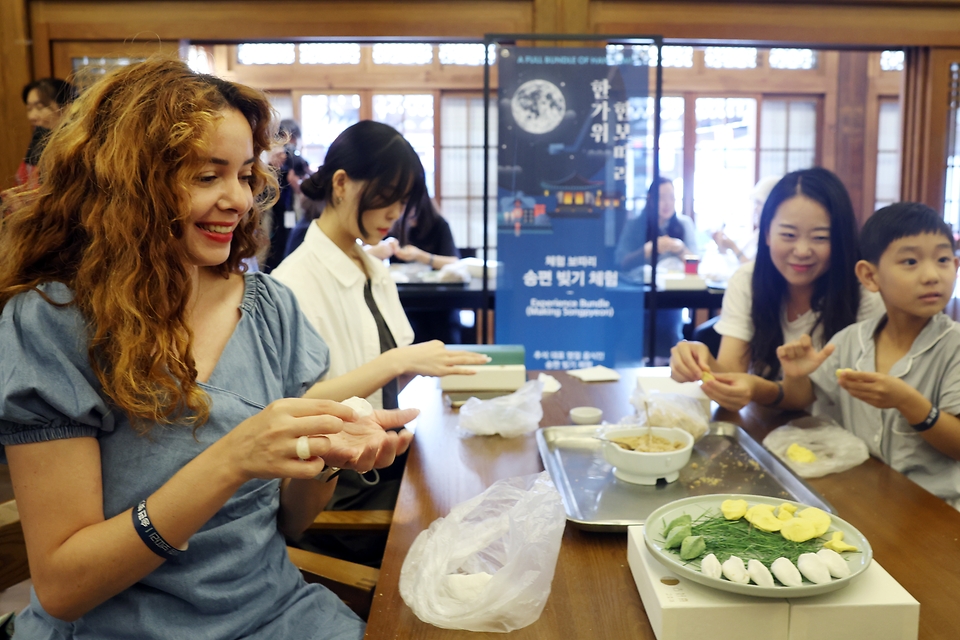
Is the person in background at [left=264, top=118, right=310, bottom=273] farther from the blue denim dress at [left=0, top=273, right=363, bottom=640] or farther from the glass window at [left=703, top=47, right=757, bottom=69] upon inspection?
the glass window at [left=703, top=47, right=757, bottom=69]

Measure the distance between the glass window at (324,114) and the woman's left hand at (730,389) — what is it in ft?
18.8

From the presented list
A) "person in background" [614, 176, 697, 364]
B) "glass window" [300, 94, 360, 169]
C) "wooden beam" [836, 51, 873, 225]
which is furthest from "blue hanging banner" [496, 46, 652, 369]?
"wooden beam" [836, 51, 873, 225]

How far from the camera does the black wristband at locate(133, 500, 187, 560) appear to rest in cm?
95

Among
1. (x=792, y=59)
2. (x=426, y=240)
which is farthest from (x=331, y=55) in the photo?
(x=792, y=59)

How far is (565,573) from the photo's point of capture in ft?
3.56

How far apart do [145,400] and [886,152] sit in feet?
25.4

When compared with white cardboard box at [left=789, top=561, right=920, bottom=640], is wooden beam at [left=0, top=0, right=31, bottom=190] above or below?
→ above

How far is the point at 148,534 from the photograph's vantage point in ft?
3.13

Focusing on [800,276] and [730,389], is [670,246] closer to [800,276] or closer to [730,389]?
[800,276]

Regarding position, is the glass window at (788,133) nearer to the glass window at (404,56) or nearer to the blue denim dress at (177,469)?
the glass window at (404,56)

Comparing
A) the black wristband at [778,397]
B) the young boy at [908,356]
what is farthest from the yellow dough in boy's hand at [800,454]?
the black wristband at [778,397]

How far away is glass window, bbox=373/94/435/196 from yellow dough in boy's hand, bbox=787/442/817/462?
5720mm


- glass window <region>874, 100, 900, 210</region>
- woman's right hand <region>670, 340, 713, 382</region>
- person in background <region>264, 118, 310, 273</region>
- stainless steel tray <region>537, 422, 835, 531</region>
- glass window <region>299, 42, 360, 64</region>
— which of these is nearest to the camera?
Answer: stainless steel tray <region>537, 422, 835, 531</region>

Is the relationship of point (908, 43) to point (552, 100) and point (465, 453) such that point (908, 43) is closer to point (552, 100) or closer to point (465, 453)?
point (552, 100)
